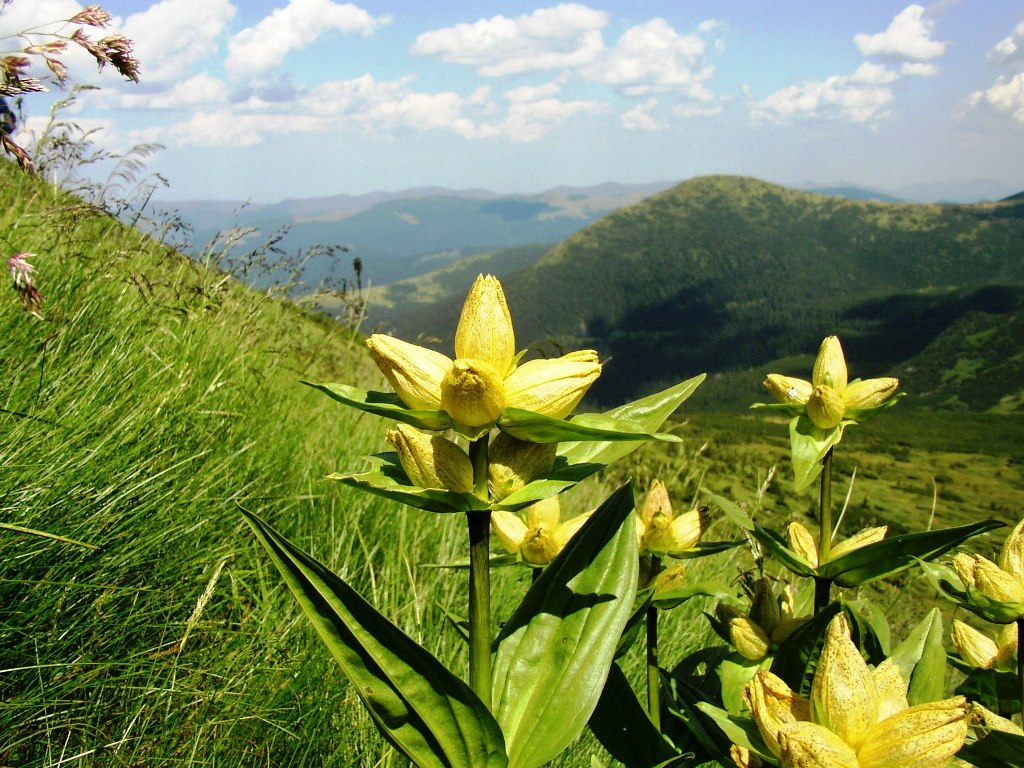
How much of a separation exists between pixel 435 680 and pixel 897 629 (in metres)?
4.14

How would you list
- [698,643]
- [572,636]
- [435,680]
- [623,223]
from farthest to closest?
1. [623,223]
2. [698,643]
3. [572,636]
4. [435,680]

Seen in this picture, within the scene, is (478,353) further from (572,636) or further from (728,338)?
(728,338)

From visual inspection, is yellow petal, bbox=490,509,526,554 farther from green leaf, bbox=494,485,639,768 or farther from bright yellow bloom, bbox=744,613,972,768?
bright yellow bloom, bbox=744,613,972,768

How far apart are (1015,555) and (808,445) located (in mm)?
449

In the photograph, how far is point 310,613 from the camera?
1035 mm

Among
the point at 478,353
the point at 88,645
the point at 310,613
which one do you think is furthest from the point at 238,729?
the point at 478,353

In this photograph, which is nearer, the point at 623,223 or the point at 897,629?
the point at 897,629

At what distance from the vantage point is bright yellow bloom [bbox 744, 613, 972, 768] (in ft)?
3.11

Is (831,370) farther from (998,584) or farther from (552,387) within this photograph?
(552,387)

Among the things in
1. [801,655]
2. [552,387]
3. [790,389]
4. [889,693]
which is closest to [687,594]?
[801,655]

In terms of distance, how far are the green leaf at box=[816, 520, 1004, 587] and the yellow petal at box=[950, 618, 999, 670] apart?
0.23 meters

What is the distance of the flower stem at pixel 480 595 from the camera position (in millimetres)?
1046

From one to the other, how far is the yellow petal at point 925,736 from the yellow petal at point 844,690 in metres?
0.04

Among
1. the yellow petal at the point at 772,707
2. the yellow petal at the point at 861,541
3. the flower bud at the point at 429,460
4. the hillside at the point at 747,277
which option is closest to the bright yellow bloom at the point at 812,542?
the yellow petal at the point at 861,541
